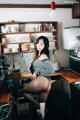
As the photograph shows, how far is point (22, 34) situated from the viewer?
4.66 metres

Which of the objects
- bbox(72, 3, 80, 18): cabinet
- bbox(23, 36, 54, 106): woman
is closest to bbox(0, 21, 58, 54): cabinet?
bbox(72, 3, 80, 18): cabinet

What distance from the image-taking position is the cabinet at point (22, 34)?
4.52 m

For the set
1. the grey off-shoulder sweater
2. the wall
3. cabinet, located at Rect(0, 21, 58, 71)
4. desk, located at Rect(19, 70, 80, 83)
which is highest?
the wall

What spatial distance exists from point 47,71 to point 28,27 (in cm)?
166

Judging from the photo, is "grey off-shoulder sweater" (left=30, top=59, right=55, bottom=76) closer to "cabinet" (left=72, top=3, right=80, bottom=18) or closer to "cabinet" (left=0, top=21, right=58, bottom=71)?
"cabinet" (left=0, top=21, right=58, bottom=71)

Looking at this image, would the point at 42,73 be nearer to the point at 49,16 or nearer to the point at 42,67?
the point at 42,67

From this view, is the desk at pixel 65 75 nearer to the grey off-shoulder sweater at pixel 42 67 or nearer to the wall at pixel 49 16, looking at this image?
the wall at pixel 49 16

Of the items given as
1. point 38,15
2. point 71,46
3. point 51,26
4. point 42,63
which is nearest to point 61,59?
point 71,46

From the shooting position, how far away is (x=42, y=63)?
345cm

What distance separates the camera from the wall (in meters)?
4.67

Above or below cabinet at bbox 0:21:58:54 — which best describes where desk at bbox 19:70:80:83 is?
below

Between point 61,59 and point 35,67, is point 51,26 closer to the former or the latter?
point 61,59

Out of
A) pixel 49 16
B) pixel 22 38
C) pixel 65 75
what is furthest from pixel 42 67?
pixel 49 16

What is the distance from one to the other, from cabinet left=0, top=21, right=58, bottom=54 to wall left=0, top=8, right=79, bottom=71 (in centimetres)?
18
